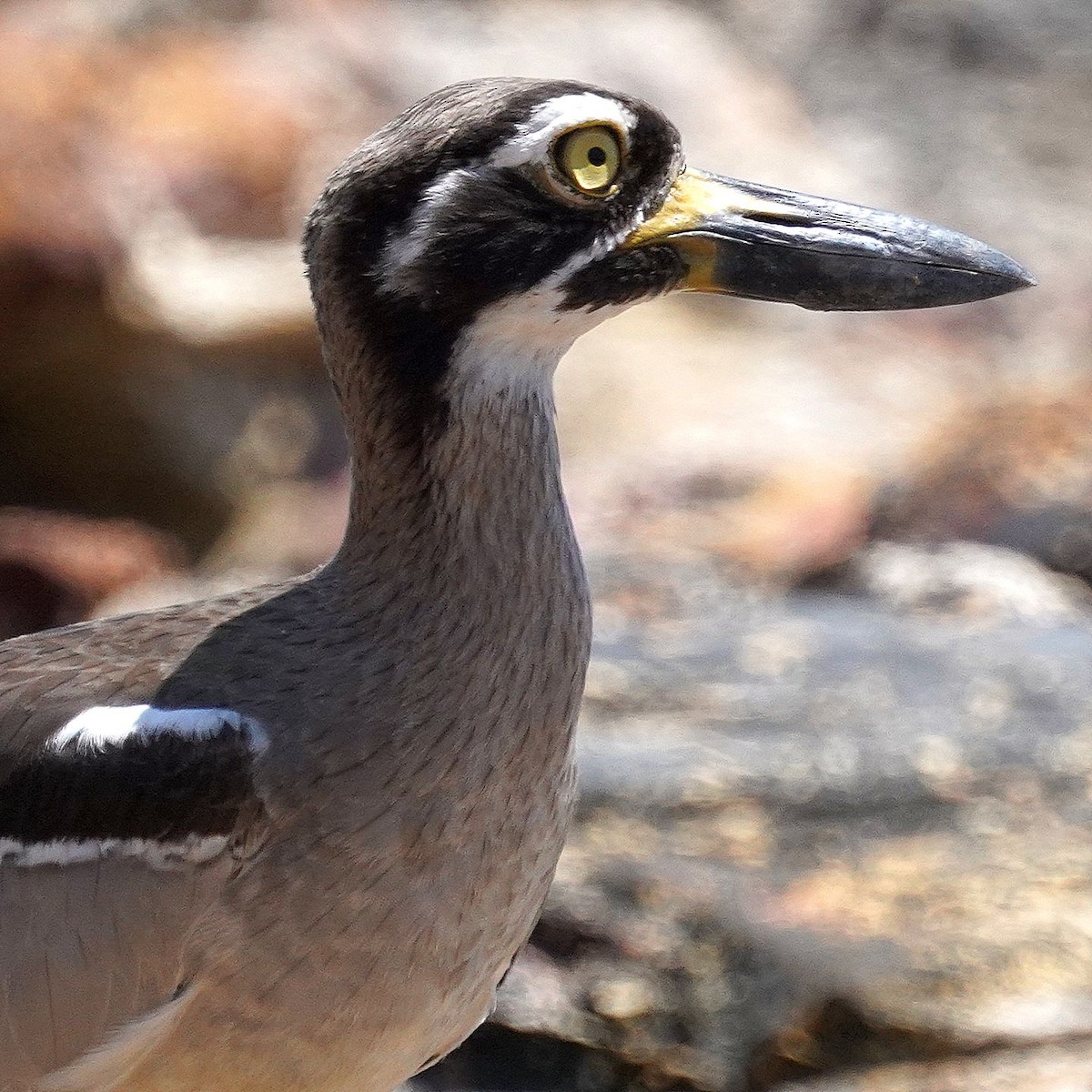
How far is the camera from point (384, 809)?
2.46 m

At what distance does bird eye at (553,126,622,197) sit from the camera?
240 centimetres

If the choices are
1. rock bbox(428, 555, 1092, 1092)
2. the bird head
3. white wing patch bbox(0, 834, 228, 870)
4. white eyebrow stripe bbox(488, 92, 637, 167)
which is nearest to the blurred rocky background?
rock bbox(428, 555, 1092, 1092)

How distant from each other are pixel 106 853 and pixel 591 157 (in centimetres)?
119

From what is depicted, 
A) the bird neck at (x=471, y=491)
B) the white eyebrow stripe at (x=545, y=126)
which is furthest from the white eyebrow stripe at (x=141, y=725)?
the white eyebrow stripe at (x=545, y=126)

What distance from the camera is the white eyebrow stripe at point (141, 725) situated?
8.07ft

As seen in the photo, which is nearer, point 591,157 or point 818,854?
point 591,157

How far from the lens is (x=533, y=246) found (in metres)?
2.42

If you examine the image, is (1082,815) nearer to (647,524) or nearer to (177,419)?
(647,524)

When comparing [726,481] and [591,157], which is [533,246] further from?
[726,481]

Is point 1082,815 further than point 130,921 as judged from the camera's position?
Yes

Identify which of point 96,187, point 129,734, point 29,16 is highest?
point 29,16

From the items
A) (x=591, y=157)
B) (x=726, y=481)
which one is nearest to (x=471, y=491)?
(x=591, y=157)

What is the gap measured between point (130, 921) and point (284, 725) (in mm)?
353

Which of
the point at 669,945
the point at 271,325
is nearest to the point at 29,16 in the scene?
the point at 271,325
